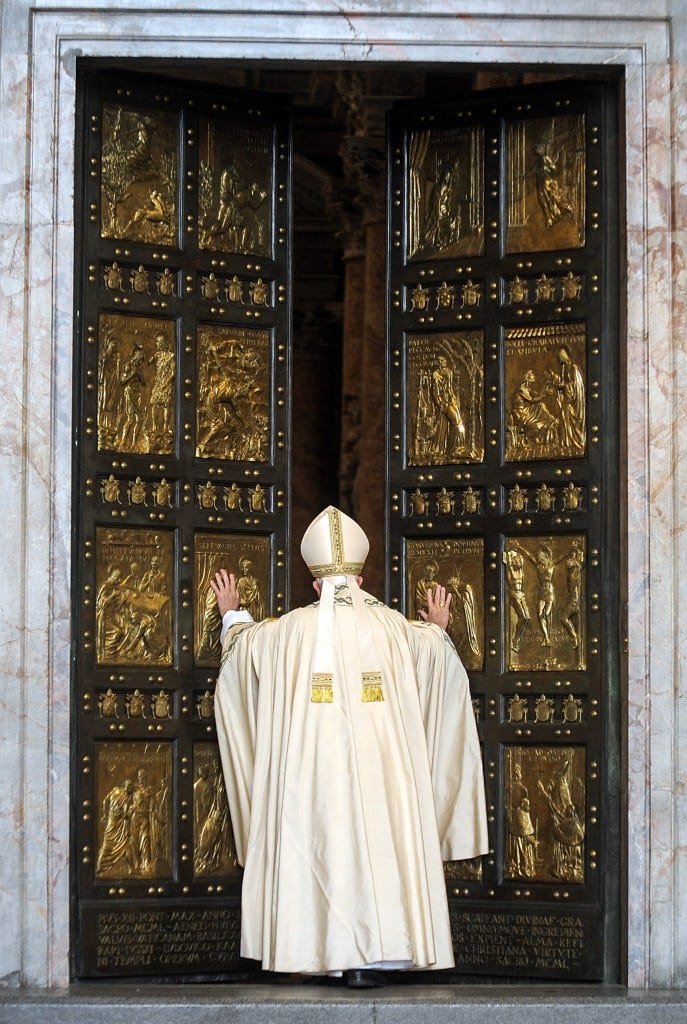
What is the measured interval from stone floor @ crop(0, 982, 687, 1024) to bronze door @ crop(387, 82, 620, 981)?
2.49 feet

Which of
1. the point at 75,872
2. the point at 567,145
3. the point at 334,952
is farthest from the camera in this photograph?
the point at 567,145

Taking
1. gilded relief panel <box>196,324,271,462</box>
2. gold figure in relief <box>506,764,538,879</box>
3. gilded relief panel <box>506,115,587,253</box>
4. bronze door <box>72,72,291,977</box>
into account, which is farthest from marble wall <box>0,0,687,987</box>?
gilded relief panel <box>196,324,271,462</box>

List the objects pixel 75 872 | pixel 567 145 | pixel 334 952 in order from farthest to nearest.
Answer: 1. pixel 567 145
2. pixel 75 872
3. pixel 334 952

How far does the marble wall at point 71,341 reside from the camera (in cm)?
888

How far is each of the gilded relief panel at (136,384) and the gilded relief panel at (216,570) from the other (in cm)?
56

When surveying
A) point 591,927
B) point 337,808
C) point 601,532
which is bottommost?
point 591,927

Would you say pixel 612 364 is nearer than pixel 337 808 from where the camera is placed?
No

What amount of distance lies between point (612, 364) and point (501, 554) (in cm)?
113

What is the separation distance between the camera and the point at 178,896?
9484 millimetres

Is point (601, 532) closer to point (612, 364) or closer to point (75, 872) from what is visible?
point (612, 364)

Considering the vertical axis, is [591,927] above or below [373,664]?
below

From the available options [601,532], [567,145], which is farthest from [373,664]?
[567,145]

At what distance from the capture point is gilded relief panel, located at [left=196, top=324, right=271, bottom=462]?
9898 mm

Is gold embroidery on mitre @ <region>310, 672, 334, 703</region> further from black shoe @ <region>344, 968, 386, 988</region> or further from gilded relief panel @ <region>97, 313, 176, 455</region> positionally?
gilded relief panel @ <region>97, 313, 176, 455</region>
